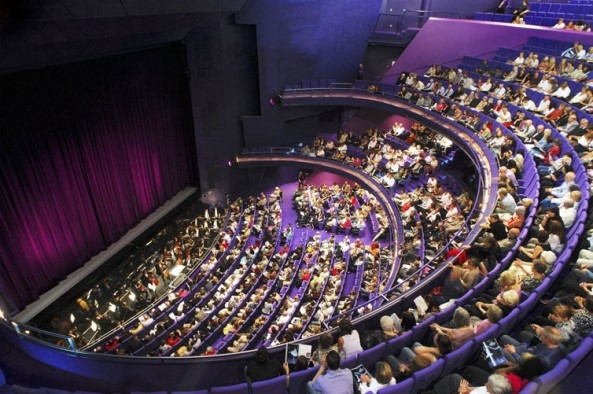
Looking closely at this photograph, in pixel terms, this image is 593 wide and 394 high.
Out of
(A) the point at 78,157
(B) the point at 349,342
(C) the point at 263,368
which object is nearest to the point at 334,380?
(B) the point at 349,342

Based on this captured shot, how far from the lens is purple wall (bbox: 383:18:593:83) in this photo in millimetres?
11520

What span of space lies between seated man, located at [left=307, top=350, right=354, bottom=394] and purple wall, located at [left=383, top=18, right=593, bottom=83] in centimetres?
1069

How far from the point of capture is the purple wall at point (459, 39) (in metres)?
11.5

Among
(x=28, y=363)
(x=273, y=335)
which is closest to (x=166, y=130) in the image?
(x=273, y=335)

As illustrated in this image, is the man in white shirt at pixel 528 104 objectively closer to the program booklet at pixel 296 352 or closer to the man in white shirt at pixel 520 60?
the man in white shirt at pixel 520 60

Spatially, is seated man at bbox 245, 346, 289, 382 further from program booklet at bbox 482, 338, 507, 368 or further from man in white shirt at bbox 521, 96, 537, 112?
man in white shirt at bbox 521, 96, 537, 112

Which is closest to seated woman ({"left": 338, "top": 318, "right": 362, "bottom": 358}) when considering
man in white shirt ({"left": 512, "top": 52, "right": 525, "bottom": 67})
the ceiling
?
the ceiling

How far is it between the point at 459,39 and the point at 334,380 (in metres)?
13.1

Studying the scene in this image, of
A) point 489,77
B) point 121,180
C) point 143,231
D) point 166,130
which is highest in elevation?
point 489,77

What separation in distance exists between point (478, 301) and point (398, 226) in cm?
519

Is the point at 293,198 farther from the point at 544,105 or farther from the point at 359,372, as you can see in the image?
the point at 359,372

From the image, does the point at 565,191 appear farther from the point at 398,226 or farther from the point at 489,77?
the point at 489,77

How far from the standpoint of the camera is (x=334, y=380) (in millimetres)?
3533

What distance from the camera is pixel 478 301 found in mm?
4477
